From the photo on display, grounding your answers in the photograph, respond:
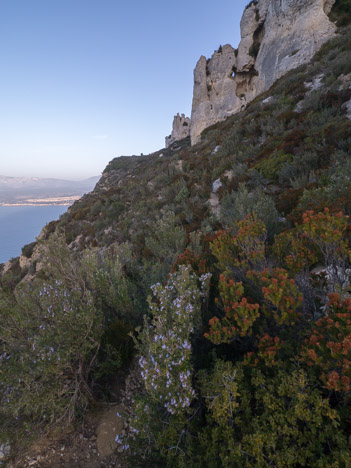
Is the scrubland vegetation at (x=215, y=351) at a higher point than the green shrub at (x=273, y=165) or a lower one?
lower

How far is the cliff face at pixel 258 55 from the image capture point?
656 inches

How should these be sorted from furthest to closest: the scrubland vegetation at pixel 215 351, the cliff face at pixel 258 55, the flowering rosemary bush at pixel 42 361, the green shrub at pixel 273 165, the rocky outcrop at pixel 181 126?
the rocky outcrop at pixel 181 126 → the cliff face at pixel 258 55 → the green shrub at pixel 273 165 → the flowering rosemary bush at pixel 42 361 → the scrubland vegetation at pixel 215 351

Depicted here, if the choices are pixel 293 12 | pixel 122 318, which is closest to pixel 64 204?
pixel 293 12

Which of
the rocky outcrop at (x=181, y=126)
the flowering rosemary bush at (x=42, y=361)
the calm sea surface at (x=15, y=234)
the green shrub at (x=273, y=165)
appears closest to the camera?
the flowering rosemary bush at (x=42, y=361)

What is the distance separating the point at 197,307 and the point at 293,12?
1059 inches

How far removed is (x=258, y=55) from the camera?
22203 millimetres

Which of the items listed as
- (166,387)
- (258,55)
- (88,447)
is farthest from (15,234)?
(166,387)

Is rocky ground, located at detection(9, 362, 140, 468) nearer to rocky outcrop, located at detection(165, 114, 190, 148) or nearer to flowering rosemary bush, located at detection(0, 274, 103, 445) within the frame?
flowering rosemary bush, located at detection(0, 274, 103, 445)

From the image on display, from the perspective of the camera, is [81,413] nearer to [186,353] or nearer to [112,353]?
[112,353]

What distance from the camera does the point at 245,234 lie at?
2.92 m

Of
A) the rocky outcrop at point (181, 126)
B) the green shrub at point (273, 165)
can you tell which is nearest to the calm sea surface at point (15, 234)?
the rocky outcrop at point (181, 126)

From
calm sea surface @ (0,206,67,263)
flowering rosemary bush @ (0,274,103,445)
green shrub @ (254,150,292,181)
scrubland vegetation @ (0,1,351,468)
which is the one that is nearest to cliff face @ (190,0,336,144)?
green shrub @ (254,150,292,181)

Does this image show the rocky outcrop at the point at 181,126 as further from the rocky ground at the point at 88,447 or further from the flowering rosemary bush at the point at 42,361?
the rocky ground at the point at 88,447

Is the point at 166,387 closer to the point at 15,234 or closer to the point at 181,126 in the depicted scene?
the point at 181,126
